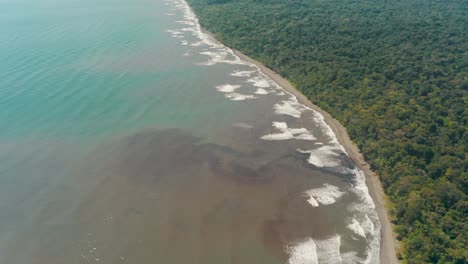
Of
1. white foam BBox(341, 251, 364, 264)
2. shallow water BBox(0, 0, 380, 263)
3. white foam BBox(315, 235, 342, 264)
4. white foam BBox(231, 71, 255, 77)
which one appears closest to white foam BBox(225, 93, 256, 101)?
shallow water BBox(0, 0, 380, 263)

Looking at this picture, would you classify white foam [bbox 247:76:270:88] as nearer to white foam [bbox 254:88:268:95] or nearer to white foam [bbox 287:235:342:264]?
white foam [bbox 254:88:268:95]

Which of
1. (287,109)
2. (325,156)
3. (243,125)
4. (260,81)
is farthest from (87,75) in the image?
(325,156)

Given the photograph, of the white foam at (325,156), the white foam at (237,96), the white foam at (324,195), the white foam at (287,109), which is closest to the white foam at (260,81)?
the white foam at (237,96)

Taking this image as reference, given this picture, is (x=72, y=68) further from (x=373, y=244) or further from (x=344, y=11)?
(x=344, y=11)

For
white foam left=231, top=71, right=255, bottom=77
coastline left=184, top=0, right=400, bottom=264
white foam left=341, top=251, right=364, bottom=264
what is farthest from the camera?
white foam left=231, top=71, right=255, bottom=77

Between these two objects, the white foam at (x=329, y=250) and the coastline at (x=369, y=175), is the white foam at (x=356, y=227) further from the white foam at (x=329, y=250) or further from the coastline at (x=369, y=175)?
the white foam at (x=329, y=250)

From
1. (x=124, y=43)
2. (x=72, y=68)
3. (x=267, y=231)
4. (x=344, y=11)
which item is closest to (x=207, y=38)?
(x=124, y=43)
